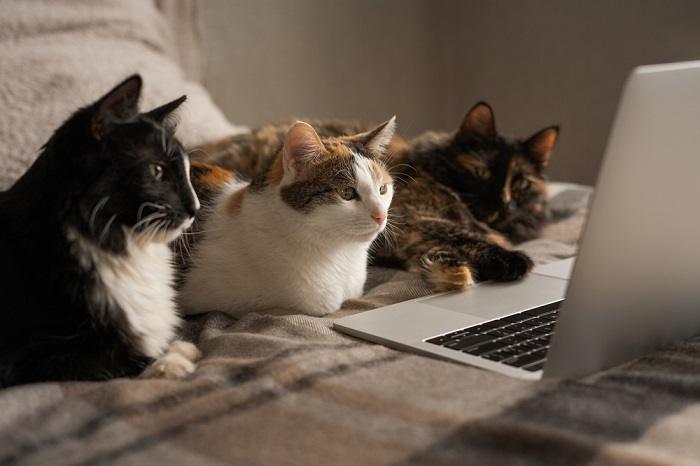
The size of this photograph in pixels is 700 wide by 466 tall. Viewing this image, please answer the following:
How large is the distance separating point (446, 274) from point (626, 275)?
22.0 inches

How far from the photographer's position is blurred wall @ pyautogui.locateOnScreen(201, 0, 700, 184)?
8.70 feet

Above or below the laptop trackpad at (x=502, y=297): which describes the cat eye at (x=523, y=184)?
above

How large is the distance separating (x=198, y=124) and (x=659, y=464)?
1.52 metres

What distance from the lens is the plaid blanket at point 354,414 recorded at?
0.78 m

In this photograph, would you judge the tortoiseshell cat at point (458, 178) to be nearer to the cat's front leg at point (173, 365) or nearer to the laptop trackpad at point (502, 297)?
the laptop trackpad at point (502, 297)

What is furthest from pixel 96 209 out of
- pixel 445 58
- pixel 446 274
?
pixel 445 58

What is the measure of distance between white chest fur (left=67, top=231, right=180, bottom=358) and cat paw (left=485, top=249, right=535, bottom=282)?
664mm

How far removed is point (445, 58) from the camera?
334cm

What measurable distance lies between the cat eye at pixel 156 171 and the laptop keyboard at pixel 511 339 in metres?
0.48

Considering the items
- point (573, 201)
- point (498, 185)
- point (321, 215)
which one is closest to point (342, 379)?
point (321, 215)

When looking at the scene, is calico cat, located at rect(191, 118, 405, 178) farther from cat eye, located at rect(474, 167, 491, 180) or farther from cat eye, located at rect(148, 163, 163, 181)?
cat eye, located at rect(148, 163, 163, 181)

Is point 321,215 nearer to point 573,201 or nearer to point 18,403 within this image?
point 18,403

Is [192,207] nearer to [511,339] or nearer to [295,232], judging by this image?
[295,232]

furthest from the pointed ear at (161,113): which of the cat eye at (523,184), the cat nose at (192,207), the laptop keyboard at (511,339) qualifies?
the cat eye at (523,184)
